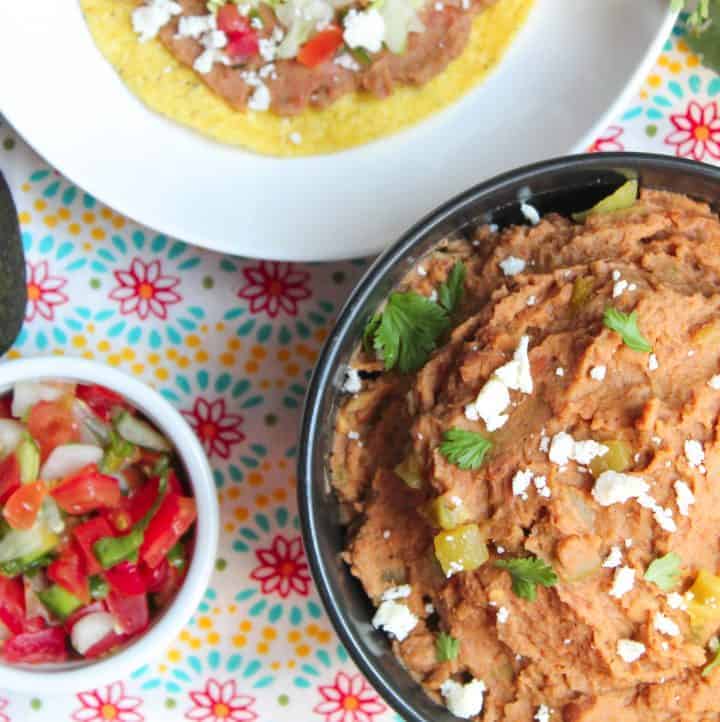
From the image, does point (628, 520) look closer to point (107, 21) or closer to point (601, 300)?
point (601, 300)

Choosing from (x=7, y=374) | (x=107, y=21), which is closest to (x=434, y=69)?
(x=107, y=21)

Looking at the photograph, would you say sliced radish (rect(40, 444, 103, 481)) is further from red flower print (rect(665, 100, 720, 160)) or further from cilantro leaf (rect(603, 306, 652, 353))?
red flower print (rect(665, 100, 720, 160))

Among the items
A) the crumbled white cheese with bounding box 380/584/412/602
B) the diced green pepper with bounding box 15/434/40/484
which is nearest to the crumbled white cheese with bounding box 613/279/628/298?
the crumbled white cheese with bounding box 380/584/412/602

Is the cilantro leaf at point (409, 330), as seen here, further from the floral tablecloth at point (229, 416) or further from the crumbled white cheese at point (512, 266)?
the floral tablecloth at point (229, 416)

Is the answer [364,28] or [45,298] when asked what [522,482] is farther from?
[45,298]

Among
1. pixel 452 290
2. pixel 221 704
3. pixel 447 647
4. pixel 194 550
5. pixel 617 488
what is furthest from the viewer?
pixel 221 704

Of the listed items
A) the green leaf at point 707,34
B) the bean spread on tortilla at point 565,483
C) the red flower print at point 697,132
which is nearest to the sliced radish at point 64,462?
the bean spread on tortilla at point 565,483

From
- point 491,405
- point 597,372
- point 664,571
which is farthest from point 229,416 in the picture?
point 664,571
